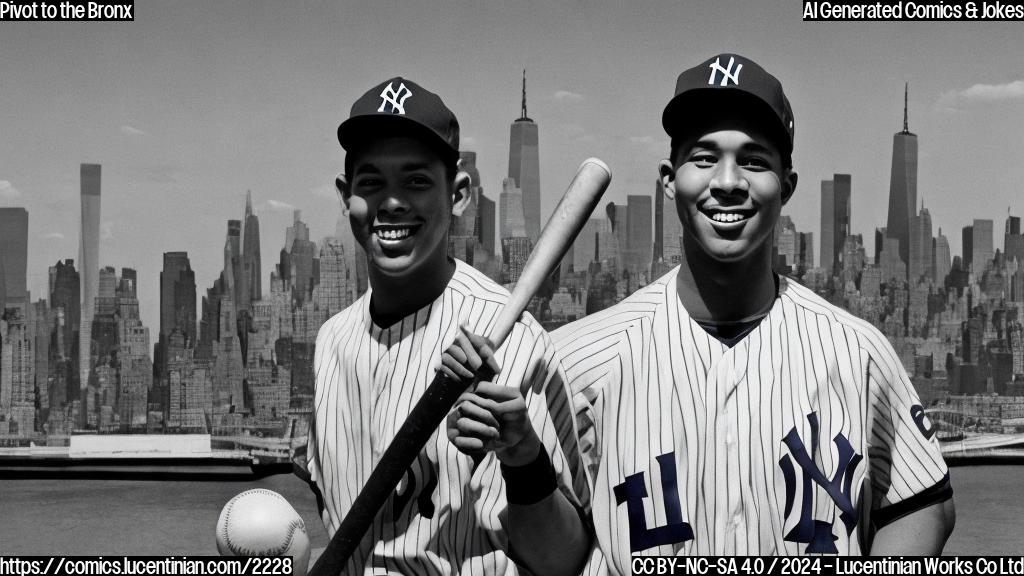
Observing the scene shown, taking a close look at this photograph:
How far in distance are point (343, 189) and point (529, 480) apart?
98cm

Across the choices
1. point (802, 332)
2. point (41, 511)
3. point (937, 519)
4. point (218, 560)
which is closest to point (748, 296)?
point (802, 332)

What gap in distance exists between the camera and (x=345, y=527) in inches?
114

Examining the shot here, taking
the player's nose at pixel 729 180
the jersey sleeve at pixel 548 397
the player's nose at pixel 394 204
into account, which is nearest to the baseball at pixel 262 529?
the jersey sleeve at pixel 548 397

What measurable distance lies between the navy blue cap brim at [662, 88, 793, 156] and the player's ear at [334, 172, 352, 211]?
0.92m

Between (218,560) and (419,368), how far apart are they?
135cm

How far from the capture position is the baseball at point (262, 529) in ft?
12.3

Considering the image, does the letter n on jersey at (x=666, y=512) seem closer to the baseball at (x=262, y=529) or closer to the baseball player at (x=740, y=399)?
the baseball player at (x=740, y=399)

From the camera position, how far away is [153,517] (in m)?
36.2

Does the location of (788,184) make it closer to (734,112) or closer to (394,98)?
(734,112)

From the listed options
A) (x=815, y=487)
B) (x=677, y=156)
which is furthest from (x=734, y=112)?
(x=815, y=487)

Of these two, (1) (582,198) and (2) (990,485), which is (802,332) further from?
(2) (990,485)

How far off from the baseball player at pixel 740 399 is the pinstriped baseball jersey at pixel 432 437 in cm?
16

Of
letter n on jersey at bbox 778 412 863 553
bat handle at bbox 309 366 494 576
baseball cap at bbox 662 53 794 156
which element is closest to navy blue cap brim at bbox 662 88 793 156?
baseball cap at bbox 662 53 794 156

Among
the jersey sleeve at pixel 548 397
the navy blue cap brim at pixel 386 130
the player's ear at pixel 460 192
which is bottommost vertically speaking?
the jersey sleeve at pixel 548 397
